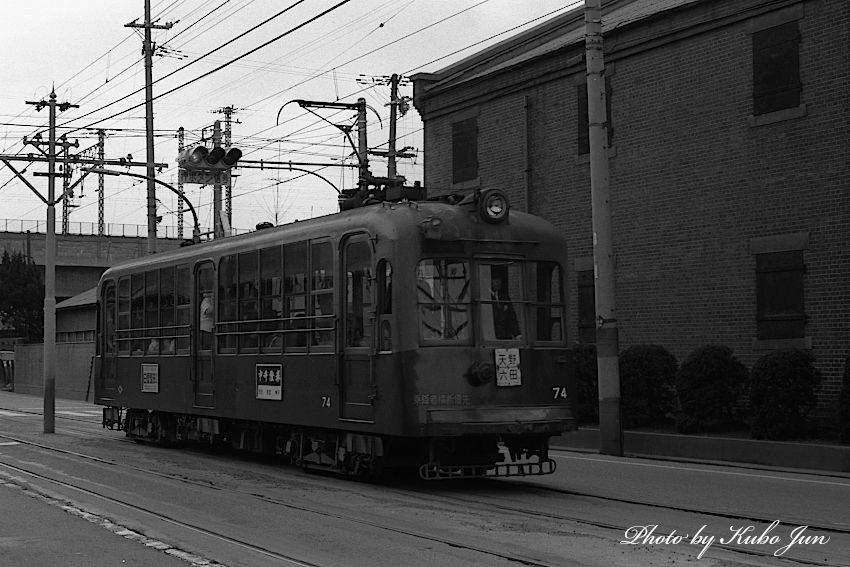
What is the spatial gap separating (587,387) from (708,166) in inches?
188

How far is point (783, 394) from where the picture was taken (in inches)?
723

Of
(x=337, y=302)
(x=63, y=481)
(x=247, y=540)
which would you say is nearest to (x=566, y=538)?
(x=247, y=540)

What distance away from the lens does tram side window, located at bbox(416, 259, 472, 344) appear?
1395 centimetres

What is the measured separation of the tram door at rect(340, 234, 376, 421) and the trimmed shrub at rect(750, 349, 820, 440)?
702cm

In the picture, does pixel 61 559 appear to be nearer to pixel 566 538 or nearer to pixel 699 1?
pixel 566 538

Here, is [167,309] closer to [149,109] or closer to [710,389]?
[710,389]

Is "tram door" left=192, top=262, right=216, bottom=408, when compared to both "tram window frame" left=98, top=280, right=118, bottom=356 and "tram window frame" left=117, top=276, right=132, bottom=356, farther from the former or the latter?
"tram window frame" left=98, top=280, right=118, bottom=356

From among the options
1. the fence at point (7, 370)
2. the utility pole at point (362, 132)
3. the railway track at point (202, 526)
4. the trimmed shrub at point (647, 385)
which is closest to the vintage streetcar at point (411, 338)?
the railway track at point (202, 526)

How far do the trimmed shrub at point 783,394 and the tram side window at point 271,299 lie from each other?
24.4 ft

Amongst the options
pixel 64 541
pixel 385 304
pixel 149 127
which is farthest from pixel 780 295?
pixel 149 127

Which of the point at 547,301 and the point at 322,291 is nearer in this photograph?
the point at 547,301

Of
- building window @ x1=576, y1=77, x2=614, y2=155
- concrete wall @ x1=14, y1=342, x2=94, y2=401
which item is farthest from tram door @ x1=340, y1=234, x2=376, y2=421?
concrete wall @ x1=14, y1=342, x2=94, y2=401

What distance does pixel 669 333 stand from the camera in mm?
24000

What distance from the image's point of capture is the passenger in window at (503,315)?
14.3 m
